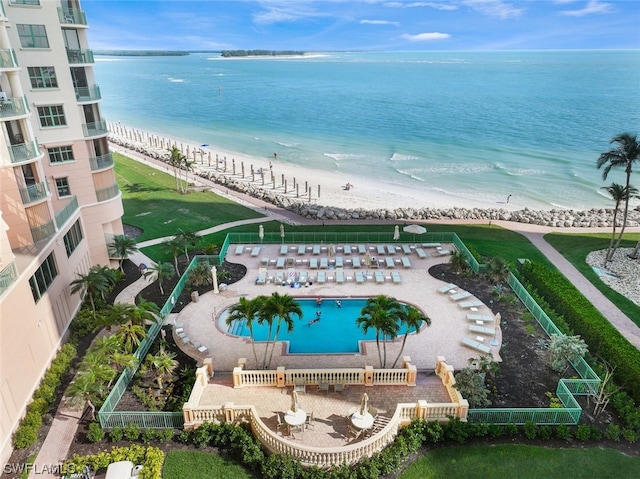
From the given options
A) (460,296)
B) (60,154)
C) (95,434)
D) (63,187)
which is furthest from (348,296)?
(60,154)

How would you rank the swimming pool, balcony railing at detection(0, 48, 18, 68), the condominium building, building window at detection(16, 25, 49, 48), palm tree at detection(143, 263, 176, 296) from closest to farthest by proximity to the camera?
the condominium building
balcony railing at detection(0, 48, 18, 68)
the swimming pool
building window at detection(16, 25, 49, 48)
palm tree at detection(143, 263, 176, 296)

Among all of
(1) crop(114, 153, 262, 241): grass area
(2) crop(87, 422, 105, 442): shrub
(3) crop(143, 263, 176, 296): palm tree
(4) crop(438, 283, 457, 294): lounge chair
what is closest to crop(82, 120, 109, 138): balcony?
(3) crop(143, 263, 176, 296): palm tree

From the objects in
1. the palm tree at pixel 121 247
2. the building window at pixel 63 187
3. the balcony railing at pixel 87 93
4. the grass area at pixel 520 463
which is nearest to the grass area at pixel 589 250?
the grass area at pixel 520 463

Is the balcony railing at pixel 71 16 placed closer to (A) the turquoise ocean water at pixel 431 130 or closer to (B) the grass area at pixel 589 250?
(B) the grass area at pixel 589 250

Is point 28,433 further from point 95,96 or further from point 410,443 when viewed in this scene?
point 95,96

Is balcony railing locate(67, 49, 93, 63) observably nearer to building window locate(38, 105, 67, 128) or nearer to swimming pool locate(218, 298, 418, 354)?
building window locate(38, 105, 67, 128)

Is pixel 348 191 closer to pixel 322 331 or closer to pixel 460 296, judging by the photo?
pixel 460 296

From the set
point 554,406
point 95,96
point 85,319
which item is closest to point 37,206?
point 85,319
